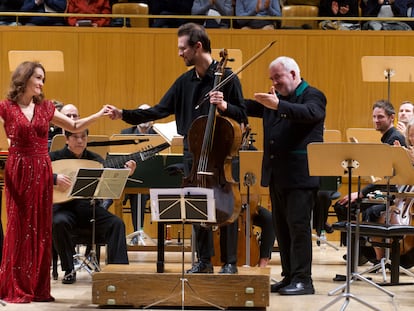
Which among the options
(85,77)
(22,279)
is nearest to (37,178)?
(22,279)

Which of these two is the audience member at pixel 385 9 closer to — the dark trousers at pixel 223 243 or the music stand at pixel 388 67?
the music stand at pixel 388 67

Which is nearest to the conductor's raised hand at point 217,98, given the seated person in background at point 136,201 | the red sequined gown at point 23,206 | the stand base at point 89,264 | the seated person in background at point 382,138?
the red sequined gown at point 23,206

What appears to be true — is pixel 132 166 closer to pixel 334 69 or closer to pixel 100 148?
pixel 100 148

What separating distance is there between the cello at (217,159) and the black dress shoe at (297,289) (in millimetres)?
941

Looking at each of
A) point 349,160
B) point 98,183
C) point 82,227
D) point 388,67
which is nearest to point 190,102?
point 98,183

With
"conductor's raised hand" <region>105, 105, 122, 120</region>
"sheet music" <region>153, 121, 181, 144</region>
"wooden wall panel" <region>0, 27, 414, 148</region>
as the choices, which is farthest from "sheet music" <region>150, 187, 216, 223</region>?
"wooden wall panel" <region>0, 27, 414, 148</region>

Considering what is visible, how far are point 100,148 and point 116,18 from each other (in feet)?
13.5

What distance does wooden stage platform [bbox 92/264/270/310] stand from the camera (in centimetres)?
557

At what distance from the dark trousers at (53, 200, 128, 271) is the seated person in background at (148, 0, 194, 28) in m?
4.64

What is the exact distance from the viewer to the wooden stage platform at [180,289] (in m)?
5.57

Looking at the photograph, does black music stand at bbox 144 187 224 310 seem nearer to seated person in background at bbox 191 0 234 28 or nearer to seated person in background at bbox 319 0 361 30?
seated person in background at bbox 191 0 234 28

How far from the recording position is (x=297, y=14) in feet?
37.1

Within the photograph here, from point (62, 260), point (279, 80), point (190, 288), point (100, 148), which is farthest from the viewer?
point (100, 148)

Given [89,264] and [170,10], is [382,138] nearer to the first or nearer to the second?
[89,264]
